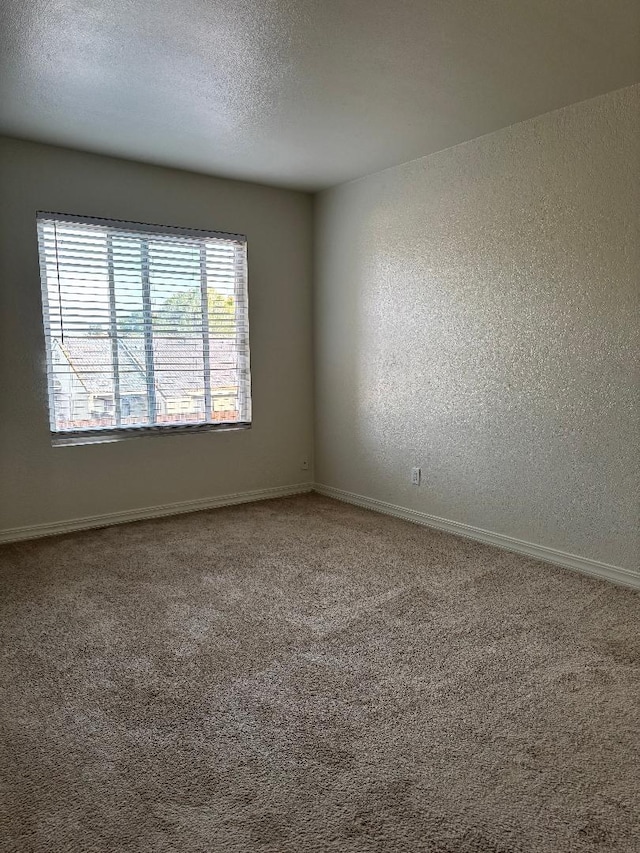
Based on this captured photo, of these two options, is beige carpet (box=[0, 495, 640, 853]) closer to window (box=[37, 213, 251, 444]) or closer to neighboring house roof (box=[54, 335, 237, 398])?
window (box=[37, 213, 251, 444])

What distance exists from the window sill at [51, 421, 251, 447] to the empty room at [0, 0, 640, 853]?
0.03 m

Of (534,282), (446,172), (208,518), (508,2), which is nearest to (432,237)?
(446,172)

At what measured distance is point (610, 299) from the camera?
3193mm

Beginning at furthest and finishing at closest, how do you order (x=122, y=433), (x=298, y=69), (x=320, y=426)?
(x=320, y=426) < (x=122, y=433) < (x=298, y=69)

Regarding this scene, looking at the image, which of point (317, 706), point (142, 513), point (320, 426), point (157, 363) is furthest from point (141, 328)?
point (317, 706)

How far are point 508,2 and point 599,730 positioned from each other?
260cm

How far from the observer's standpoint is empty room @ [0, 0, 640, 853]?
6.01ft

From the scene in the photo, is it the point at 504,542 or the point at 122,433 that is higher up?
the point at 122,433

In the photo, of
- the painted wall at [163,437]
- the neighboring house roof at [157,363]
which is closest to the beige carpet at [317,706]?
the painted wall at [163,437]

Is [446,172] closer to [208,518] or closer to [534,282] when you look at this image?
[534,282]

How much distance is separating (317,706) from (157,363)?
3.06 meters

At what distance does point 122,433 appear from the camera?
443cm

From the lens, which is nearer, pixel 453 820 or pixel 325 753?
pixel 453 820

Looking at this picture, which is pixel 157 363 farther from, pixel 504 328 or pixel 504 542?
pixel 504 542
